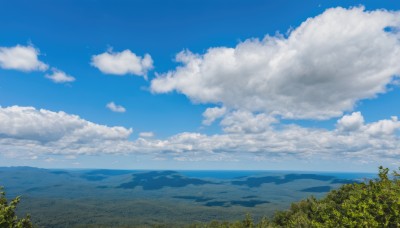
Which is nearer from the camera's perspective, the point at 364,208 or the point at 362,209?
the point at 364,208

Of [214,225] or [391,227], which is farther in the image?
[214,225]

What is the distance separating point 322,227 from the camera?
5544 centimetres

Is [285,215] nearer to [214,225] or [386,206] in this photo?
[214,225]

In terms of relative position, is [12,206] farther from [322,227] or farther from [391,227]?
[391,227]

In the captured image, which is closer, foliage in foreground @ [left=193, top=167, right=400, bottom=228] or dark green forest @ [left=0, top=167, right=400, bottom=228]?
dark green forest @ [left=0, top=167, right=400, bottom=228]

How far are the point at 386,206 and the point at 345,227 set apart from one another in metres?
7.28

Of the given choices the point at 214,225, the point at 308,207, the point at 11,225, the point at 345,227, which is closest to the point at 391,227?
the point at 345,227

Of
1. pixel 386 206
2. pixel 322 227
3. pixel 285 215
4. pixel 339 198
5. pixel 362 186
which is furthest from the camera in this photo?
pixel 285 215

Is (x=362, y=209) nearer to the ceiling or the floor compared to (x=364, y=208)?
nearer to the floor

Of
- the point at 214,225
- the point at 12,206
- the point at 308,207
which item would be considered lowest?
the point at 214,225

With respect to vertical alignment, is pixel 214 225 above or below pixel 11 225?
below

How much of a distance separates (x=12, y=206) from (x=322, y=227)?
50.7m

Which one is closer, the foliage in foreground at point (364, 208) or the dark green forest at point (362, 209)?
the dark green forest at point (362, 209)

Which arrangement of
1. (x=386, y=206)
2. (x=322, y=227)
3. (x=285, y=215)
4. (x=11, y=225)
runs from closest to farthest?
1. (x=11, y=225)
2. (x=386, y=206)
3. (x=322, y=227)
4. (x=285, y=215)
